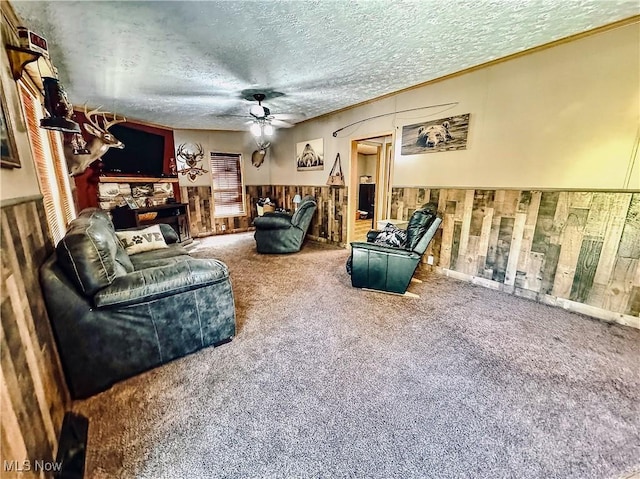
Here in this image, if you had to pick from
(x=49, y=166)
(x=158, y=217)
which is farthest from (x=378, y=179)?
(x=49, y=166)

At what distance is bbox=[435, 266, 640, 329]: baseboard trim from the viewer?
7.89 ft

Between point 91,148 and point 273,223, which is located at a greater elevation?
point 91,148

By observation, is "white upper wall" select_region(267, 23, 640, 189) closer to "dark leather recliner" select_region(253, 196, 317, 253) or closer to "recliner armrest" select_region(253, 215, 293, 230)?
"dark leather recliner" select_region(253, 196, 317, 253)

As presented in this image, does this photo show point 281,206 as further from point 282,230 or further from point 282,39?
point 282,39

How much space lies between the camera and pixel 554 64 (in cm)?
253

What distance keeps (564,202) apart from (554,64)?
51.9 inches

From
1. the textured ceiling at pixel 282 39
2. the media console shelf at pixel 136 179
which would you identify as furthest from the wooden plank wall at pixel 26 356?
the media console shelf at pixel 136 179

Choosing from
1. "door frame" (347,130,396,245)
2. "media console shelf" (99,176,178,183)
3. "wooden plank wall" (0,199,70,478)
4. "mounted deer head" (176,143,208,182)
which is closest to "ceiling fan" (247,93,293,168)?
"door frame" (347,130,396,245)

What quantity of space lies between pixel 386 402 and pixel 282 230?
3379 mm

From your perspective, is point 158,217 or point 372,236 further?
point 158,217

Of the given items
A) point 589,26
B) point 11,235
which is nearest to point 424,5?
point 589,26

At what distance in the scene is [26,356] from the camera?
109cm

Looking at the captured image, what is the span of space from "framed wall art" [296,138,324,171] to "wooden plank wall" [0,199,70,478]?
4.37m

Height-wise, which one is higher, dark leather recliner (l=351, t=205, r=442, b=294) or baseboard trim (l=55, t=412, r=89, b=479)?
dark leather recliner (l=351, t=205, r=442, b=294)
